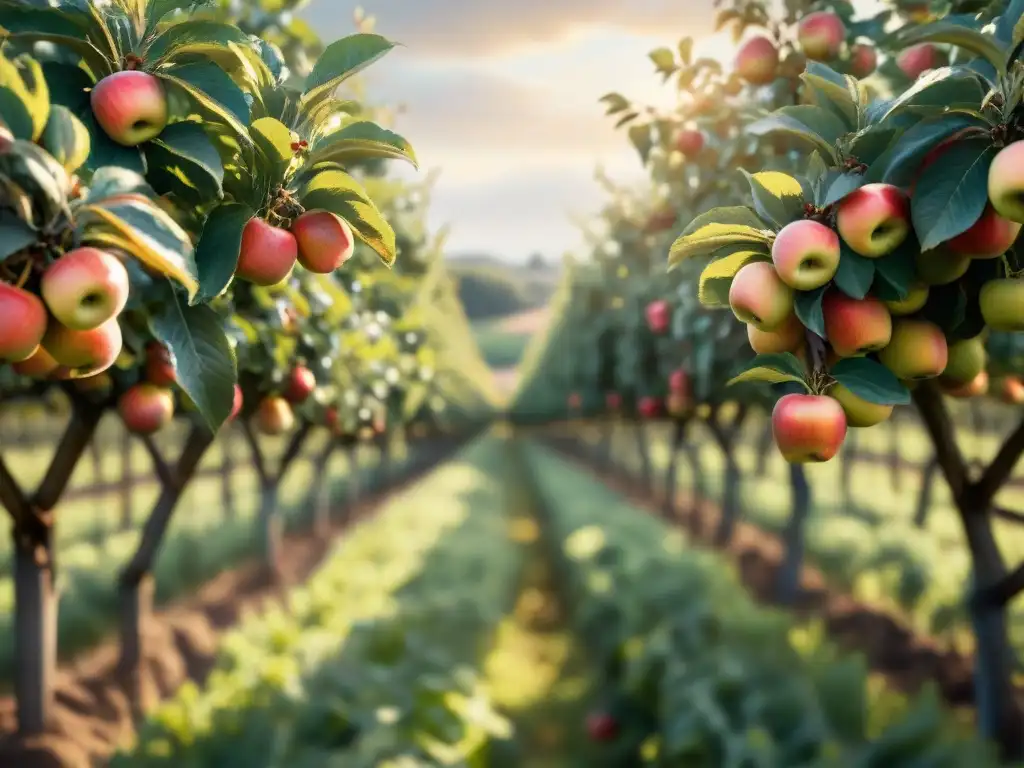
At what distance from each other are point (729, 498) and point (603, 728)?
16.0ft

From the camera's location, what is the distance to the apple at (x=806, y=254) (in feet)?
5.06

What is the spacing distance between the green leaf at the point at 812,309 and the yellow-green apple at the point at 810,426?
15 cm

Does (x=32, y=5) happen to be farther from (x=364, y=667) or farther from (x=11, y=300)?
(x=364, y=667)

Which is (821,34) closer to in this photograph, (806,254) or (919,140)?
(919,140)

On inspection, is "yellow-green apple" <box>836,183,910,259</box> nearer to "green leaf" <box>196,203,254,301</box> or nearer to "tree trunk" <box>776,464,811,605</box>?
"green leaf" <box>196,203,254,301</box>

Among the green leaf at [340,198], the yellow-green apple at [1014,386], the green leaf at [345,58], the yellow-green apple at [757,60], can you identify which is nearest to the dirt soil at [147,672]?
the green leaf at [340,198]

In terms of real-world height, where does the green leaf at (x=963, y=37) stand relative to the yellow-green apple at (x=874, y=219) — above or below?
above

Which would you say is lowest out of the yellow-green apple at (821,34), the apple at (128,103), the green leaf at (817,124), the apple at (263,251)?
the apple at (263,251)

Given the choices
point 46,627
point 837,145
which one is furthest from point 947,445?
point 46,627

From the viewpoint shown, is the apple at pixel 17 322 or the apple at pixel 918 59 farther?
the apple at pixel 918 59

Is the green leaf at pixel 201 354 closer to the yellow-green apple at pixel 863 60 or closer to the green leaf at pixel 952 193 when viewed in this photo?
the green leaf at pixel 952 193

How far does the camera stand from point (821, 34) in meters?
2.75

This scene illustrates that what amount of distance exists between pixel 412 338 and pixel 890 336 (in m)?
6.12

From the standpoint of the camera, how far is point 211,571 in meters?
10.0
